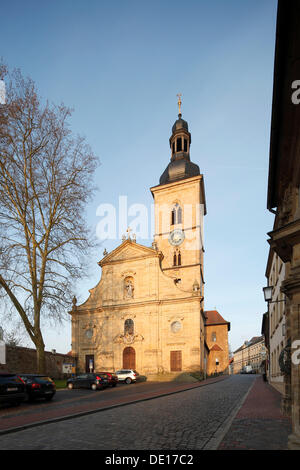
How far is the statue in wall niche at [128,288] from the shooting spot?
1542 inches

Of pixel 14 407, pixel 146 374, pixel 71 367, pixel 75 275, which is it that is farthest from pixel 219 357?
pixel 14 407

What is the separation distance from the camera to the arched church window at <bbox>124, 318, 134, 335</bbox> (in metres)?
37.6

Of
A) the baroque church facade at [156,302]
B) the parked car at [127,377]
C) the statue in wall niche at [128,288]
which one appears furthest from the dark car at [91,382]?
the statue in wall niche at [128,288]

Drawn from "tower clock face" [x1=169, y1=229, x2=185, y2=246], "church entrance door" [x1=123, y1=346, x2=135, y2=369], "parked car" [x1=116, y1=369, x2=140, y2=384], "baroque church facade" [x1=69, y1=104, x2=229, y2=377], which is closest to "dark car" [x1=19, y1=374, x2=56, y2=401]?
"parked car" [x1=116, y1=369, x2=140, y2=384]

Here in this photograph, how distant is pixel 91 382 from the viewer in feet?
74.7

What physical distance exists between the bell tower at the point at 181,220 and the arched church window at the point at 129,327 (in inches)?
305

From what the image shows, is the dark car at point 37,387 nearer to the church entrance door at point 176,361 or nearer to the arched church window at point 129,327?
the church entrance door at point 176,361

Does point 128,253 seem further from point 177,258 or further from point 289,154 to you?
point 289,154

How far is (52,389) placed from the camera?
15.4 m

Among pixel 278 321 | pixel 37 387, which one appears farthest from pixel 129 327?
pixel 37 387

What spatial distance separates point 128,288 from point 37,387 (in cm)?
2503

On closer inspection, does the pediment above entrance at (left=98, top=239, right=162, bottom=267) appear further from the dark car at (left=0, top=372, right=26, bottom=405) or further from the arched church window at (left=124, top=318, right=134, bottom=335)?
the dark car at (left=0, top=372, right=26, bottom=405)

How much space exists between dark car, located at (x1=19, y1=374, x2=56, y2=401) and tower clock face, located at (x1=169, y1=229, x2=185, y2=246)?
30584mm
